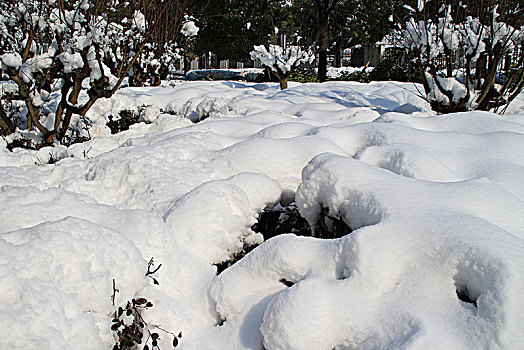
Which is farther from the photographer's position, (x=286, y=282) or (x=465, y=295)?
(x=286, y=282)

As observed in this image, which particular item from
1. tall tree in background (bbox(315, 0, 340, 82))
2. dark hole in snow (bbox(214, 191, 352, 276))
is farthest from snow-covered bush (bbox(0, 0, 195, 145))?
tall tree in background (bbox(315, 0, 340, 82))

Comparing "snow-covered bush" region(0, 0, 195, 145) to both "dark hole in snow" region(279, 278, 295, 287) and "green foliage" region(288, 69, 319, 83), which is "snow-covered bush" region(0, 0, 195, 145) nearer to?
"dark hole in snow" region(279, 278, 295, 287)

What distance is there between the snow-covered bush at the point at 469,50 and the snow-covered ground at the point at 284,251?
98.4 inches

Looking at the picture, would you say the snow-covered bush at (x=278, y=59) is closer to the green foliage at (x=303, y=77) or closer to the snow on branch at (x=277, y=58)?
the snow on branch at (x=277, y=58)

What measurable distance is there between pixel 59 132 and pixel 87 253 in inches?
163

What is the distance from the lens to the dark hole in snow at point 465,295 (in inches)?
64.6

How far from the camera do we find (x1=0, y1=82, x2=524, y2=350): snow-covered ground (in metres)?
1.62

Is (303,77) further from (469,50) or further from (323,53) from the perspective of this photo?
(469,50)

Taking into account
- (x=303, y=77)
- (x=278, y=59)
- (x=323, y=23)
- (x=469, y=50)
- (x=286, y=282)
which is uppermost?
(x=323, y=23)

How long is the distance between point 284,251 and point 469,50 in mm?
4799

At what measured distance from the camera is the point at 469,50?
5531 millimetres

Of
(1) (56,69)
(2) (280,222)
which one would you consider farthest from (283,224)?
(1) (56,69)

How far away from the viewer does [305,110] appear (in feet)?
19.6

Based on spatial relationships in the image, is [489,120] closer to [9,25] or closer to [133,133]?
[133,133]
